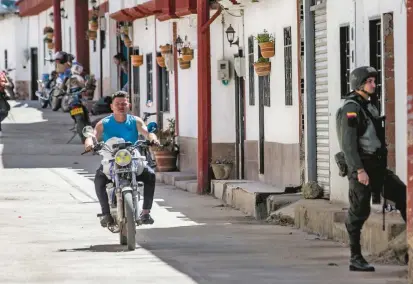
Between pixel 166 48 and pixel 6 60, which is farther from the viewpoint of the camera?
pixel 6 60

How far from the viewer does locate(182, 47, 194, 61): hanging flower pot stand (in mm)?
27828

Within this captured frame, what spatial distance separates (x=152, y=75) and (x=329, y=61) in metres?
14.3

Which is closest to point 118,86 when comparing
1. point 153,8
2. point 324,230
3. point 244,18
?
point 153,8

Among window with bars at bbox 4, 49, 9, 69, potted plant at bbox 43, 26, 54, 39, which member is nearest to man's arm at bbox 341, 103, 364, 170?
potted plant at bbox 43, 26, 54, 39

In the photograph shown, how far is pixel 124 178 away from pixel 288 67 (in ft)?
20.8

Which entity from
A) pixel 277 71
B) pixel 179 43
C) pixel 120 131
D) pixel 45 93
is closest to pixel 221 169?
pixel 277 71

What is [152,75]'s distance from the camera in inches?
1292

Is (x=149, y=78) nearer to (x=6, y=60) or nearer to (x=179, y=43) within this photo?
(x=179, y=43)

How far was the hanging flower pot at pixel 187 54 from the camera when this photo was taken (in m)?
27.8

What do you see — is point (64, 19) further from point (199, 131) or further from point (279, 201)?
point (279, 201)

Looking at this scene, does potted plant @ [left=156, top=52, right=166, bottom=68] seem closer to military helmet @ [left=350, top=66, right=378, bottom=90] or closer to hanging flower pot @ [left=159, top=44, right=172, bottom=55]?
hanging flower pot @ [left=159, top=44, right=172, bottom=55]

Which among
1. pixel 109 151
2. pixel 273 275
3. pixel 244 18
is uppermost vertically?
pixel 244 18

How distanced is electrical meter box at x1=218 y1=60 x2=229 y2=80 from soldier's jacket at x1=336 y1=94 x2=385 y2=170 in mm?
12251

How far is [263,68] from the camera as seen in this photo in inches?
887
